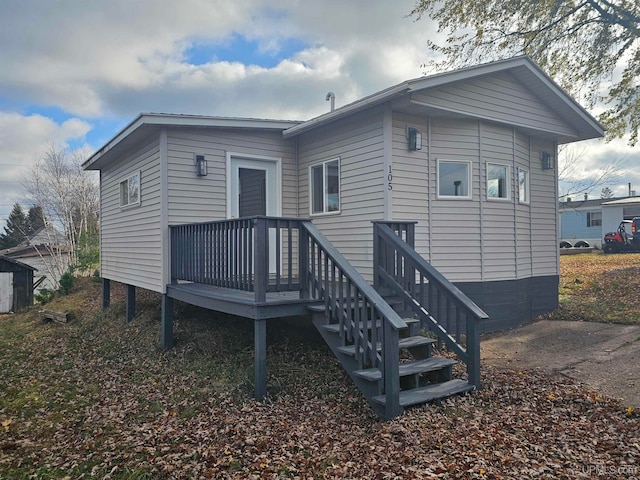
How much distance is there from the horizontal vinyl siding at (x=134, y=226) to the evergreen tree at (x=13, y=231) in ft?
97.1

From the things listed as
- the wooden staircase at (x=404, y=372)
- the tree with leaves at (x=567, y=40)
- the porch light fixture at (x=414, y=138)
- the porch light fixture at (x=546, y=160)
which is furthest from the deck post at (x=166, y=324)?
the tree with leaves at (x=567, y=40)

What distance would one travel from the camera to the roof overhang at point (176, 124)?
7.20m

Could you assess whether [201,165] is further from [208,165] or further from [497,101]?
[497,101]

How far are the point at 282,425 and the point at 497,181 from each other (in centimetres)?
598

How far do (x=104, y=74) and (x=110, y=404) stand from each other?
1537 cm

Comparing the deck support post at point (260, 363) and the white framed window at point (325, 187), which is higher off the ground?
the white framed window at point (325, 187)

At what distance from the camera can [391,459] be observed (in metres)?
3.47

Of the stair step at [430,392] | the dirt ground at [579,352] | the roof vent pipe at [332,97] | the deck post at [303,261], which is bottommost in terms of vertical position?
the dirt ground at [579,352]

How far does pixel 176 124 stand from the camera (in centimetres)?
728

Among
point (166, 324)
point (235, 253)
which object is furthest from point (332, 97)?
point (166, 324)

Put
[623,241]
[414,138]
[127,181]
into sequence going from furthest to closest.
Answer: [623,241], [127,181], [414,138]

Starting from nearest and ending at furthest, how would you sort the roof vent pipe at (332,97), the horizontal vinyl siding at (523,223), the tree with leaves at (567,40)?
the horizontal vinyl siding at (523,223), the roof vent pipe at (332,97), the tree with leaves at (567,40)

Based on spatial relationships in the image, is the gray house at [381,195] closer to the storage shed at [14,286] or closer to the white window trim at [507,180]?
the white window trim at [507,180]

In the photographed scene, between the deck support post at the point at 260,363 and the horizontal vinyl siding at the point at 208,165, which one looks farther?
the horizontal vinyl siding at the point at 208,165
